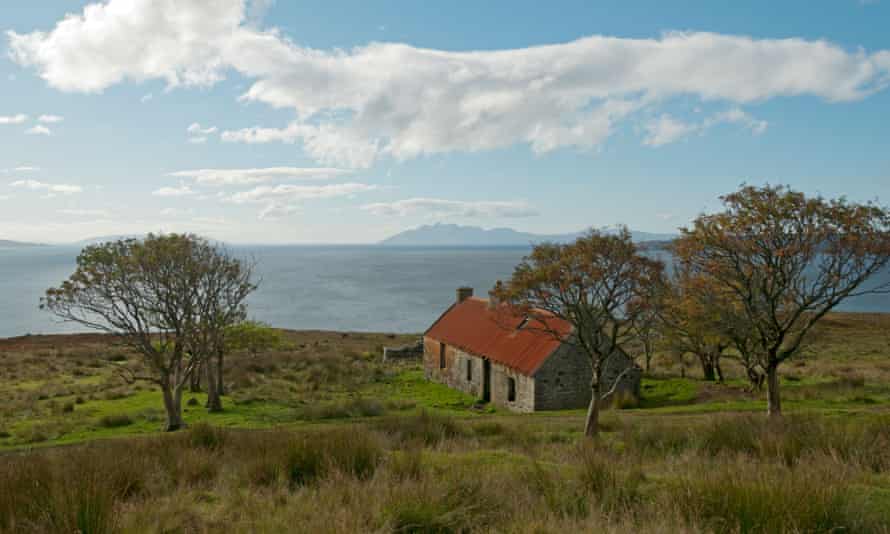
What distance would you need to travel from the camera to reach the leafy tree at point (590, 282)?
18078mm

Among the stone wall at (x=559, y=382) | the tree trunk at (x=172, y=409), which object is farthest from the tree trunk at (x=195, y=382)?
the stone wall at (x=559, y=382)

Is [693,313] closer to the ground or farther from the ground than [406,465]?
farther from the ground

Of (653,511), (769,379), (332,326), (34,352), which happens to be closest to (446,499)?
(653,511)

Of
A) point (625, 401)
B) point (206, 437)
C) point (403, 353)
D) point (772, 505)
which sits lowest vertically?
point (403, 353)

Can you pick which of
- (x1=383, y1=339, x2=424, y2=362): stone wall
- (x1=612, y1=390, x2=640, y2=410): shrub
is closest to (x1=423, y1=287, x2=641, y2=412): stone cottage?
(x1=612, y1=390, x2=640, y2=410): shrub

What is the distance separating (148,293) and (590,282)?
16788 mm

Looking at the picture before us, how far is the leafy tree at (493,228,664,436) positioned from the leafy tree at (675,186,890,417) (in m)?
2.00

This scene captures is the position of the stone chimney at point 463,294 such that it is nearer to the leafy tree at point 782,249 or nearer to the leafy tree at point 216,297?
the leafy tree at point 216,297

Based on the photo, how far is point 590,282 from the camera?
59.6ft

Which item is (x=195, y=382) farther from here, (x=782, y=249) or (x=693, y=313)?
(x=782, y=249)

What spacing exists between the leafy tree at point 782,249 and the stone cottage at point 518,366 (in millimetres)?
6855

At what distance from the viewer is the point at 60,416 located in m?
24.9

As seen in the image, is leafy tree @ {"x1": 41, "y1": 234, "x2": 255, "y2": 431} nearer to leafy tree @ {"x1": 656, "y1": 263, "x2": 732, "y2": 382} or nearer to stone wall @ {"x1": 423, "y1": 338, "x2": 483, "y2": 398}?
stone wall @ {"x1": 423, "y1": 338, "x2": 483, "y2": 398}

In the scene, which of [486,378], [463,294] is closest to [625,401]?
[486,378]
